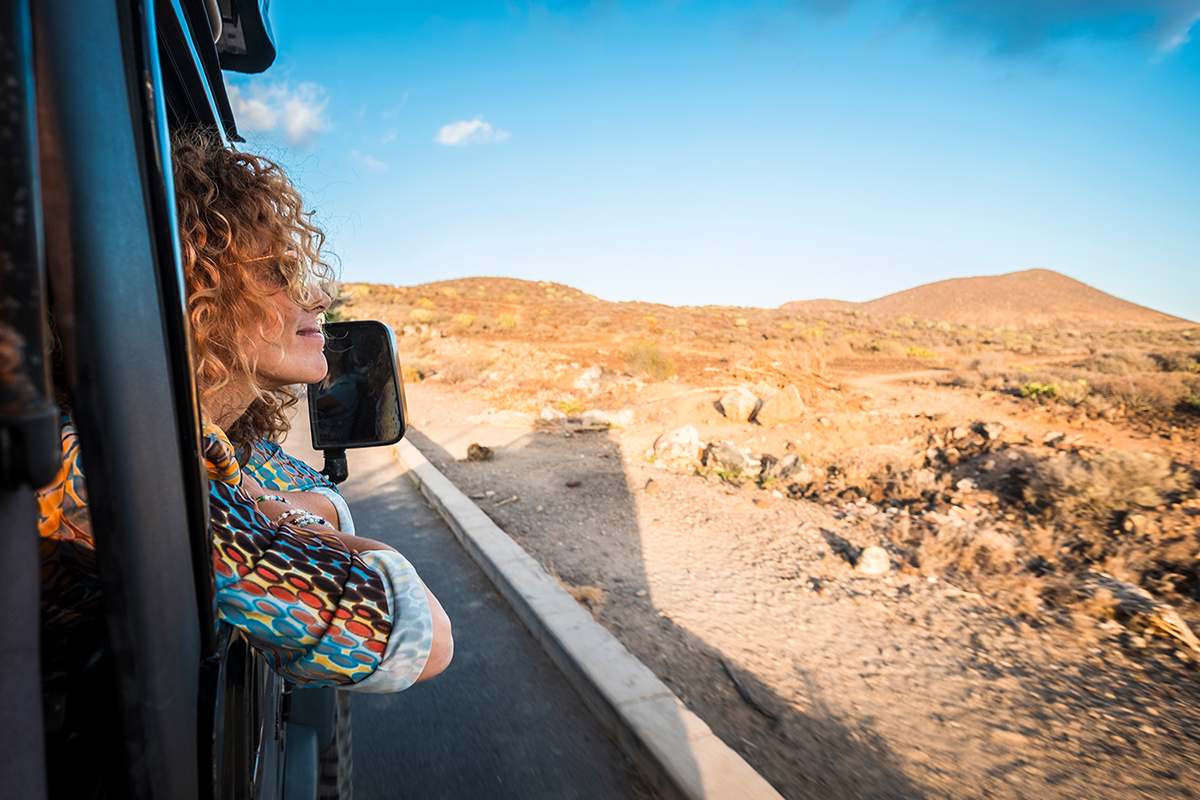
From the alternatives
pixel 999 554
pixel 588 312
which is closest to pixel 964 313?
pixel 588 312

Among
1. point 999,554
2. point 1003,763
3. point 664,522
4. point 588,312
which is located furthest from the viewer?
point 588,312

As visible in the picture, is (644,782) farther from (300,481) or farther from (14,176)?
(14,176)

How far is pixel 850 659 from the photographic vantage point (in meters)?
3.27

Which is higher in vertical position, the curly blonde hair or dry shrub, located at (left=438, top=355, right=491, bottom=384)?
the curly blonde hair

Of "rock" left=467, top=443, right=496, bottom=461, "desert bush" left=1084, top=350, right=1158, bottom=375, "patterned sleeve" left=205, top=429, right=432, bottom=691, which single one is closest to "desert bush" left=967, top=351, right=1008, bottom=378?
"desert bush" left=1084, top=350, right=1158, bottom=375

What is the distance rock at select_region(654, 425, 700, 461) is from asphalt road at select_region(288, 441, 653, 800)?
434 centimetres

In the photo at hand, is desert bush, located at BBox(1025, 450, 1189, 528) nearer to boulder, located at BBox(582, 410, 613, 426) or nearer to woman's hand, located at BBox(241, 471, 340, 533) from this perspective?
woman's hand, located at BBox(241, 471, 340, 533)

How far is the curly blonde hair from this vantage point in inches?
44.8

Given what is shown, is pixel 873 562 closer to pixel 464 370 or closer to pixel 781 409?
pixel 781 409

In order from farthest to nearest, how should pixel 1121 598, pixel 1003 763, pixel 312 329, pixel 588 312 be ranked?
pixel 588 312, pixel 1121 598, pixel 1003 763, pixel 312 329

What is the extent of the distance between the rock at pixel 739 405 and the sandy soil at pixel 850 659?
359 cm

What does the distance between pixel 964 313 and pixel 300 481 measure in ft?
301

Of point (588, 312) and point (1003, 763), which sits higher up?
point (588, 312)

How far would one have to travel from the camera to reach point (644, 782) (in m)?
2.27
